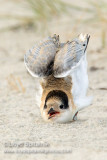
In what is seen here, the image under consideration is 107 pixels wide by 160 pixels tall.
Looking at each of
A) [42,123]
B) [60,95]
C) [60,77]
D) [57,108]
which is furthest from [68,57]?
[42,123]

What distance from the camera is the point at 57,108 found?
505 centimetres

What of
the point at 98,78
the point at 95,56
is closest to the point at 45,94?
the point at 98,78

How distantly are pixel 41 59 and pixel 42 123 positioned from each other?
0.71 metres

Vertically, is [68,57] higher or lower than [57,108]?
higher

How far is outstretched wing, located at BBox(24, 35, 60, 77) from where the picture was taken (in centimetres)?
504

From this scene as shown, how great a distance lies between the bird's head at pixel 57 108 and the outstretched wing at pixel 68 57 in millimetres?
254

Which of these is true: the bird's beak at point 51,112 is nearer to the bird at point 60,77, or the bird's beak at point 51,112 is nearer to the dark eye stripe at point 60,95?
the bird at point 60,77

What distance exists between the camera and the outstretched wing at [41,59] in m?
5.04

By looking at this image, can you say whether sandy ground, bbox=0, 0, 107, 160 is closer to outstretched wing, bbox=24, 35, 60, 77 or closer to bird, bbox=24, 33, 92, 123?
bird, bbox=24, 33, 92, 123

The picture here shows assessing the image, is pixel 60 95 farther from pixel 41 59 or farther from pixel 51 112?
pixel 41 59

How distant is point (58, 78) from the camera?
5.28 m

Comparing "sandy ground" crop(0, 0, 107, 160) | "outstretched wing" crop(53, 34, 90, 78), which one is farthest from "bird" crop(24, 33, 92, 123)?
"sandy ground" crop(0, 0, 107, 160)

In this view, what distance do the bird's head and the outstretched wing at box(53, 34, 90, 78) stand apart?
0.25 meters

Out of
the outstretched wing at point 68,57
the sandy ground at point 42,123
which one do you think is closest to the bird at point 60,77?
the outstretched wing at point 68,57
